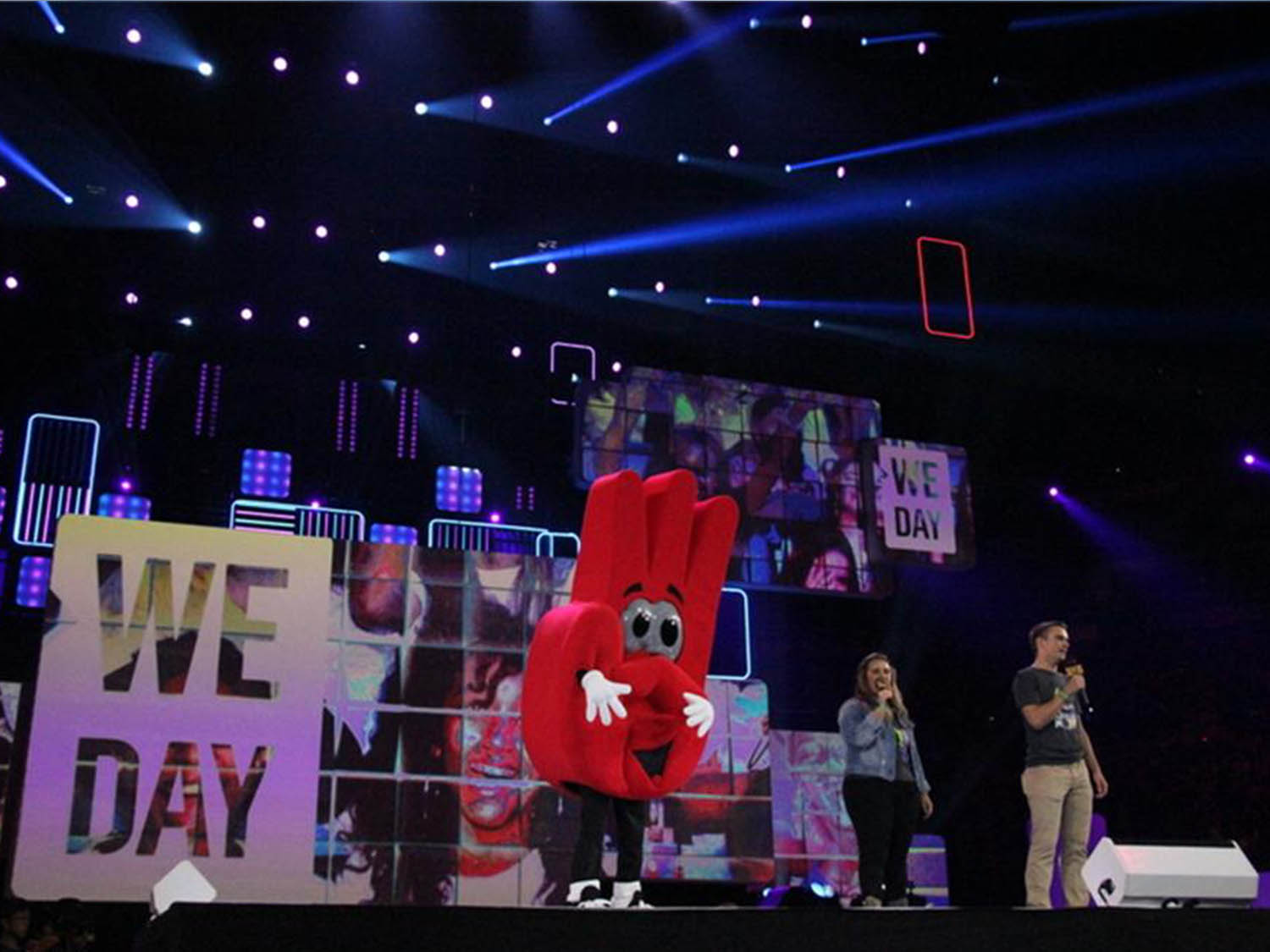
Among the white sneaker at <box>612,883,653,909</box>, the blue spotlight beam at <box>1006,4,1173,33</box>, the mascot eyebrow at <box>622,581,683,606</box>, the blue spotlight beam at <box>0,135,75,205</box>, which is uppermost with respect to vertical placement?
the blue spotlight beam at <box>1006,4,1173,33</box>

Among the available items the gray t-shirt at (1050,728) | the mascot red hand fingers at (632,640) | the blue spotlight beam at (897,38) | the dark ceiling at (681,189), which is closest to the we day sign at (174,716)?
the mascot red hand fingers at (632,640)

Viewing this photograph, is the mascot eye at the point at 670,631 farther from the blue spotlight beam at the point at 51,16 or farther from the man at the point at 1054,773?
the blue spotlight beam at the point at 51,16

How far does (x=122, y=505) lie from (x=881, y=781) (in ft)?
16.7

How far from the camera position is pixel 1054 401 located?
34.4ft

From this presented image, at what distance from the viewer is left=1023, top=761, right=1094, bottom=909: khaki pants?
17.5 ft

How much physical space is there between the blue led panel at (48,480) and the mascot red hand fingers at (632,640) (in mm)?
4735

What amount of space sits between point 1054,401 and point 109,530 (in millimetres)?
6881

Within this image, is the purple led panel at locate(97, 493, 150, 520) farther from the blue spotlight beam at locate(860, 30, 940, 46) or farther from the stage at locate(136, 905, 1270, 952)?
the blue spotlight beam at locate(860, 30, 940, 46)

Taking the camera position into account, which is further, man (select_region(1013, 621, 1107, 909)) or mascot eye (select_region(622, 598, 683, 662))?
man (select_region(1013, 621, 1107, 909))

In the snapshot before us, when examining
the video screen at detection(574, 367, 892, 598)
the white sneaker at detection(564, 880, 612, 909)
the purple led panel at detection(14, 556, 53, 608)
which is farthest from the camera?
the video screen at detection(574, 367, 892, 598)

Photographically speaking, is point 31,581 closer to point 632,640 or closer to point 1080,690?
point 632,640

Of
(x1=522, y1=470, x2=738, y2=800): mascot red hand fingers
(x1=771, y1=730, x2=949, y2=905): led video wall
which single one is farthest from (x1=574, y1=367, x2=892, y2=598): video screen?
(x1=522, y1=470, x2=738, y2=800): mascot red hand fingers

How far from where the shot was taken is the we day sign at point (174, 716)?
5.99 meters

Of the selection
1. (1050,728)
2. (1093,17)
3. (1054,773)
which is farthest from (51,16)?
(1054,773)
